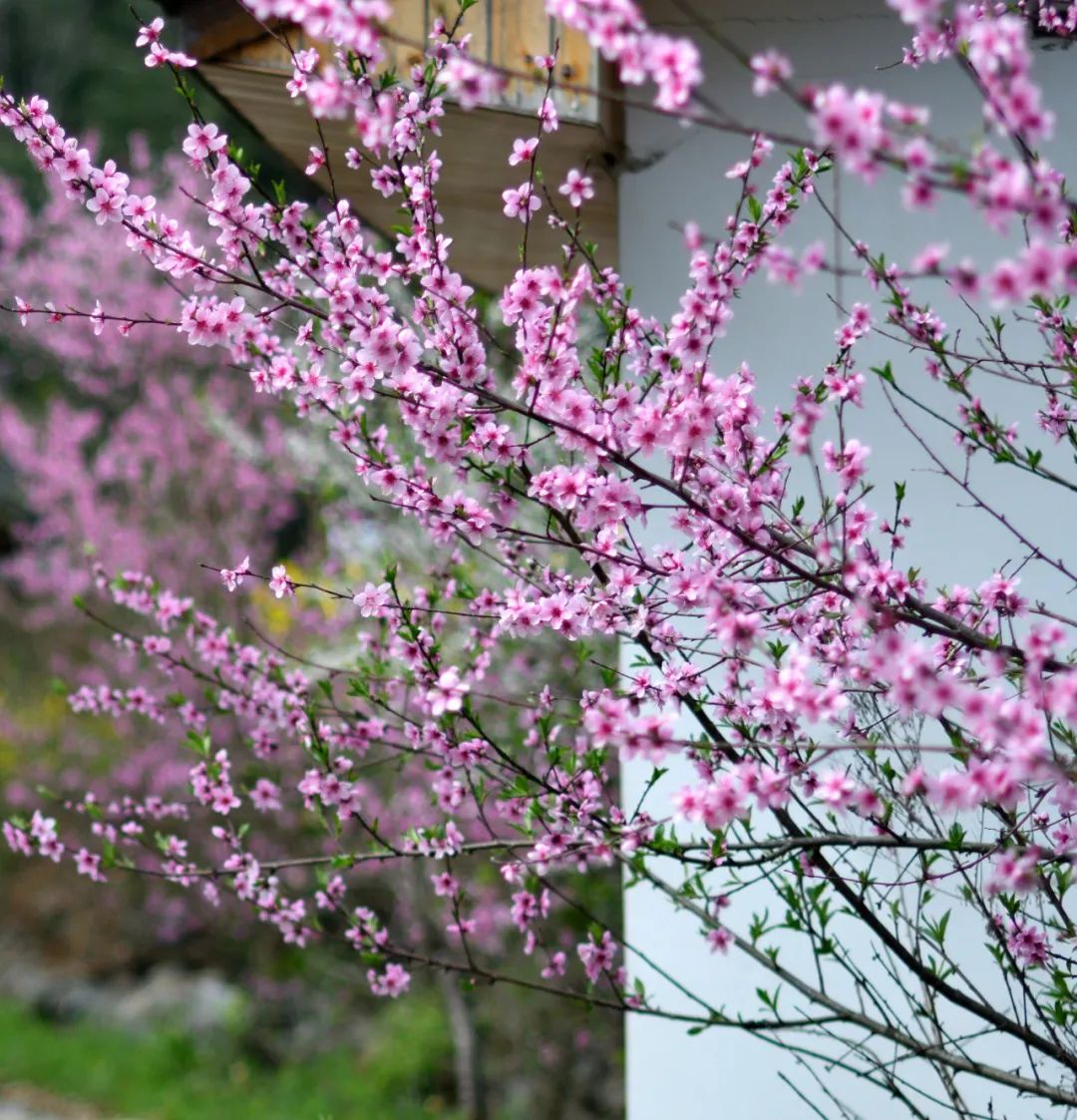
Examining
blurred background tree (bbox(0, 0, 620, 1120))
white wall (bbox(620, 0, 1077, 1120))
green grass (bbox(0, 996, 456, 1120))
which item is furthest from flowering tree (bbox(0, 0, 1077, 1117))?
green grass (bbox(0, 996, 456, 1120))

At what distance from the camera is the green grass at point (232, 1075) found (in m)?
7.48

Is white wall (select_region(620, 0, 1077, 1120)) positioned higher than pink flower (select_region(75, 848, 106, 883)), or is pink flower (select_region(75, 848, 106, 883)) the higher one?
white wall (select_region(620, 0, 1077, 1120))

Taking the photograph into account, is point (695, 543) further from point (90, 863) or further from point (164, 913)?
point (164, 913)

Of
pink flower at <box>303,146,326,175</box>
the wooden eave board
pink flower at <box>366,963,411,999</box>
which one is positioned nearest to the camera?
pink flower at <box>303,146,326,175</box>

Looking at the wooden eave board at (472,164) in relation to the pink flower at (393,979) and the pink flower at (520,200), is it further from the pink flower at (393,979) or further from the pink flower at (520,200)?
the pink flower at (393,979)

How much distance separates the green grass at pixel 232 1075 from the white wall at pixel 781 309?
14.0 feet

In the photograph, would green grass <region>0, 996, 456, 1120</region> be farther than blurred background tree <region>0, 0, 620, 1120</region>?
Yes

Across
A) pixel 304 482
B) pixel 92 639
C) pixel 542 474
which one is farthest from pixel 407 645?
pixel 92 639

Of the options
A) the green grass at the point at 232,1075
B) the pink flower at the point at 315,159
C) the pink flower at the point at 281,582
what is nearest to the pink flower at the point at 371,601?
the pink flower at the point at 281,582

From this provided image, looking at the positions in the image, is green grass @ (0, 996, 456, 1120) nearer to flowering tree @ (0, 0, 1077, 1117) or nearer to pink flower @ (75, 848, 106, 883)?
pink flower @ (75, 848, 106, 883)

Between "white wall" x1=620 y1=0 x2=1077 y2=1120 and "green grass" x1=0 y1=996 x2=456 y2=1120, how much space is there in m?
4.28

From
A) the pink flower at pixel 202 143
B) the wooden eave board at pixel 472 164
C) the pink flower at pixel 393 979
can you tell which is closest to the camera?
the pink flower at pixel 202 143

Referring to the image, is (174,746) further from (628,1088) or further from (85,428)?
(628,1088)

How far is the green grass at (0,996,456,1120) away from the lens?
748 centimetres
